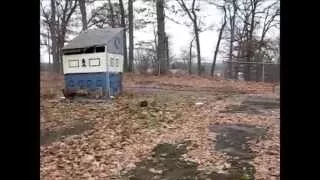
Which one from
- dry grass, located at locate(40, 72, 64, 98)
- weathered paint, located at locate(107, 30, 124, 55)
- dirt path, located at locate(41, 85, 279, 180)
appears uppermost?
weathered paint, located at locate(107, 30, 124, 55)

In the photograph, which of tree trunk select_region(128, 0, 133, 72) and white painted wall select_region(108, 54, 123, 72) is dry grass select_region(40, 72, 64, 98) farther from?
tree trunk select_region(128, 0, 133, 72)

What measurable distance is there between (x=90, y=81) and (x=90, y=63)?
47 centimetres

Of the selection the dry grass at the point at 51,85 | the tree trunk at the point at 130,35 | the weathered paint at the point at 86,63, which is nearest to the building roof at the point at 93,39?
the weathered paint at the point at 86,63

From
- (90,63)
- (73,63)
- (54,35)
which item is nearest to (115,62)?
(90,63)

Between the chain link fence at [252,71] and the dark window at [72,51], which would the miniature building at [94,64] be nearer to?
the dark window at [72,51]

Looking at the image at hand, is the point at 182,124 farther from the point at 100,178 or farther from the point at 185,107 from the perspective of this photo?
the point at 100,178

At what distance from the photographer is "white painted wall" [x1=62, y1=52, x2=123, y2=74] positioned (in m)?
10.6

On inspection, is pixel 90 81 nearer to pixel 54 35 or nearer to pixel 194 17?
pixel 54 35

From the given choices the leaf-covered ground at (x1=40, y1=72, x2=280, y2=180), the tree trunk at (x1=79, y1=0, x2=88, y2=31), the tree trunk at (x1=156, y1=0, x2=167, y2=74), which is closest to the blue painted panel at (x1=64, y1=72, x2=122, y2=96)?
the leaf-covered ground at (x1=40, y1=72, x2=280, y2=180)

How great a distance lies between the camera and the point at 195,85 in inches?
588

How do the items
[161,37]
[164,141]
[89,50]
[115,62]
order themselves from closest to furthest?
1. [164,141]
2. [89,50]
3. [115,62]
4. [161,37]

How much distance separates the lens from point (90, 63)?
35.3 feet
